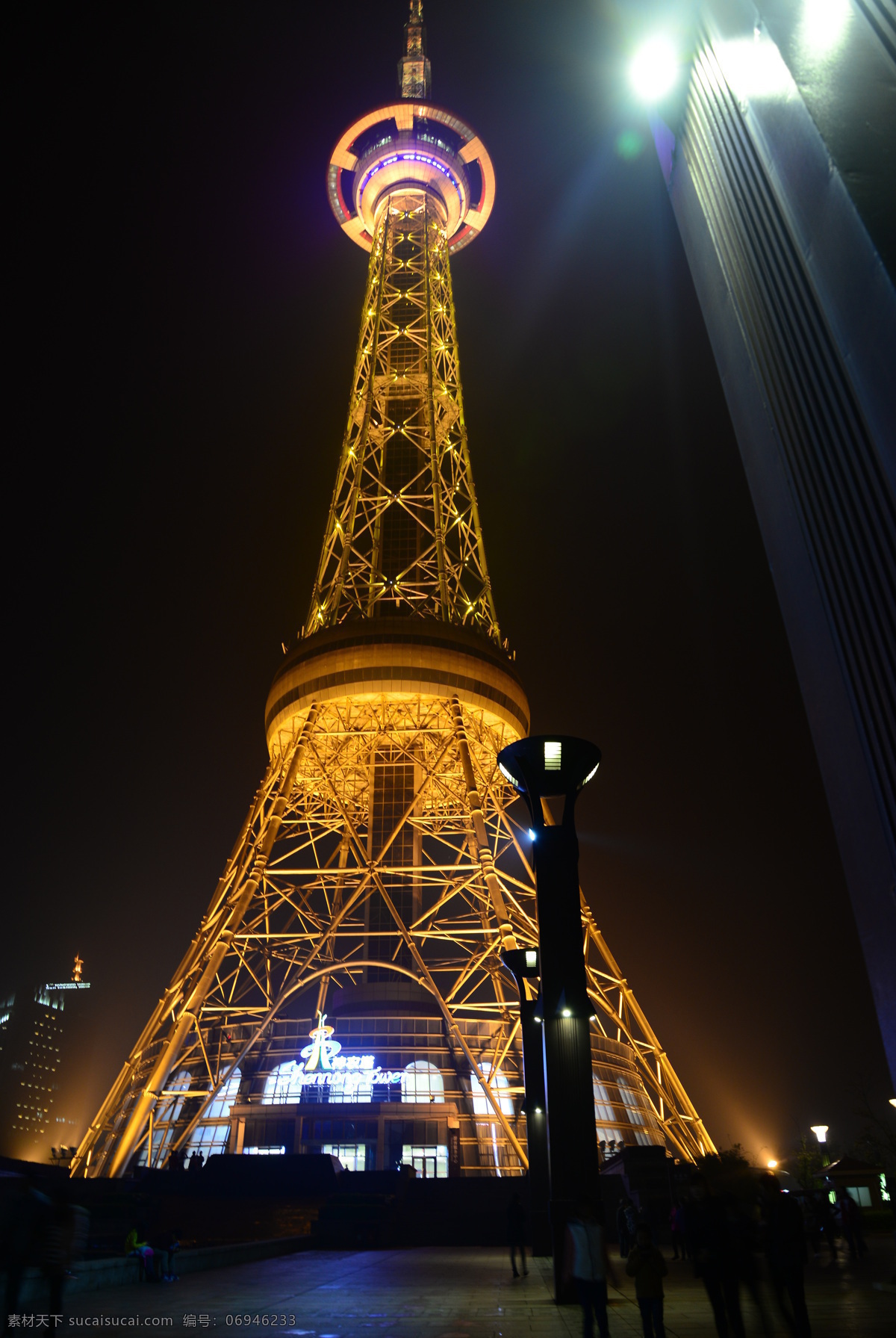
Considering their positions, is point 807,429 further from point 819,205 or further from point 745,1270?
point 745,1270

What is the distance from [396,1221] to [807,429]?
25.7m

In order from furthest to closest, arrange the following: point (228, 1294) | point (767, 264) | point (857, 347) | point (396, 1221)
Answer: point (396, 1221), point (228, 1294), point (767, 264), point (857, 347)

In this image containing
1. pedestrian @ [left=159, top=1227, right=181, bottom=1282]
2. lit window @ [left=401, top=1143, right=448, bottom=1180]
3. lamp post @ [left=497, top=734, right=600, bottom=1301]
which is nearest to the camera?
lamp post @ [left=497, top=734, right=600, bottom=1301]

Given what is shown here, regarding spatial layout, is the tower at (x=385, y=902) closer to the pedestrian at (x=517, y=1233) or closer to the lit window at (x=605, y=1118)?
the lit window at (x=605, y=1118)

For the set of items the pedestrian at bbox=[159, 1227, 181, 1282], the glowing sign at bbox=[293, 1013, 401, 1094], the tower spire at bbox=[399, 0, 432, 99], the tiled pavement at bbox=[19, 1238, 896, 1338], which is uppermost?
the tower spire at bbox=[399, 0, 432, 99]

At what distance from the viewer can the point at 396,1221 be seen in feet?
84.7

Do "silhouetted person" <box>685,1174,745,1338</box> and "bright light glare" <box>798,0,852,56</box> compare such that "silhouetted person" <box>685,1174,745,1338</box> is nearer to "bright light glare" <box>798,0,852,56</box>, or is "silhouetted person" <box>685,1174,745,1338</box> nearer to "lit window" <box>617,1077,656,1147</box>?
"bright light glare" <box>798,0,852,56</box>

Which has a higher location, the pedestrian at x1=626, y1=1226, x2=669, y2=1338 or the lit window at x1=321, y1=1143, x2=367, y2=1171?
the lit window at x1=321, y1=1143, x2=367, y2=1171

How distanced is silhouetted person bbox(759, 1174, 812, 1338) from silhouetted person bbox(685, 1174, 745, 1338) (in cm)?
51

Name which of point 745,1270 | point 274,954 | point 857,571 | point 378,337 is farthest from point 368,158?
point 745,1270

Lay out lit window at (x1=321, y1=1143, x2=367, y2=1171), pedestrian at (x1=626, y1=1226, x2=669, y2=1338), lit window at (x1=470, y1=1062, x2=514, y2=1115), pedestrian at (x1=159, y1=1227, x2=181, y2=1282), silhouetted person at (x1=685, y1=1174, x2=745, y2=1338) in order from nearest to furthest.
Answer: silhouetted person at (x1=685, y1=1174, x2=745, y2=1338) < pedestrian at (x1=626, y1=1226, x2=669, y2=1338) < pedestrian at (x1=159, y1=1227, x2=181, y2=1282) < lit window at (x1=321, y1=1143, x2=367, y2=1171) < lit window at (x1=470, y1=1062, x2=514, y2=1115)

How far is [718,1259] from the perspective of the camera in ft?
25.8

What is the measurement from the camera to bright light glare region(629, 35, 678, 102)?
43.0 feet

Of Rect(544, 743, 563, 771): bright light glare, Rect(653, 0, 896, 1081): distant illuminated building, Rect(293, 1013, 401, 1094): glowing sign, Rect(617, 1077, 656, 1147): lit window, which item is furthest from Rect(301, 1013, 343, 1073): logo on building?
Rect(653, 0, 896, 1081): distant illuminated building
